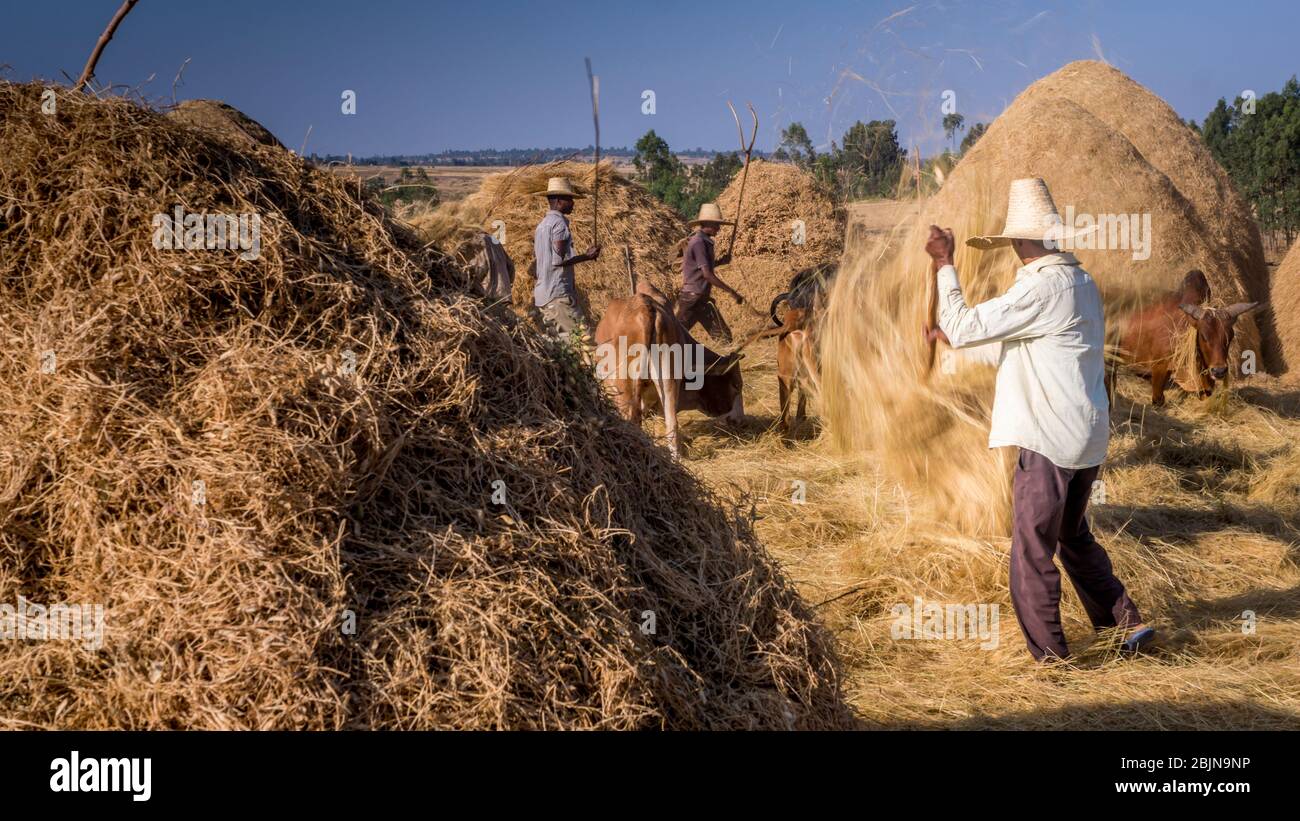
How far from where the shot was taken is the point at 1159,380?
33.7 ft

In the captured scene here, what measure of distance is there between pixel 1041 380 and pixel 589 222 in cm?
1237

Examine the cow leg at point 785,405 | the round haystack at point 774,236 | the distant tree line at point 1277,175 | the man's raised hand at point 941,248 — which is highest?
the distant tree line at point 1277,175

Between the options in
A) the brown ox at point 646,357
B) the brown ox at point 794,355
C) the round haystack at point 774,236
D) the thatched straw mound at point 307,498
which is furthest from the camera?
the round haystack at point 774,236

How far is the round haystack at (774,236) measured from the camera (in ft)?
52.1

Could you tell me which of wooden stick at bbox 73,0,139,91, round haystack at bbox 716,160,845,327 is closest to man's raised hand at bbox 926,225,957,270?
wooden stick at bbox 73,0,139,91

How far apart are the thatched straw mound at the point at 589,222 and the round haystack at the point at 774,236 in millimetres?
1108

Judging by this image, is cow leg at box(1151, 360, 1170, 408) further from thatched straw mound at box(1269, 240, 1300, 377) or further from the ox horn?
thatched straw mound at box(1269, 240, 1300, 377)

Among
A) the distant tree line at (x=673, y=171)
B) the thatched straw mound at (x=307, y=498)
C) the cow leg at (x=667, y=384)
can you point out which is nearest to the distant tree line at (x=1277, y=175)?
the distant tree line at (x=673, y=171)

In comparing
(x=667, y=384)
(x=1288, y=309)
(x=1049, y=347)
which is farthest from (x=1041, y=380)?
(x=1288, y=309)

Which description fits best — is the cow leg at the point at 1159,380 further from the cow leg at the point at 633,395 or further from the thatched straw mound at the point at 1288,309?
the cow leg at the point at 633,395

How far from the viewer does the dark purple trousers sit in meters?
4.56

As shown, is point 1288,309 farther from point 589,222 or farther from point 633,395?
point 589,222

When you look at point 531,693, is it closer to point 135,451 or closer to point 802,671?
point 802,671
